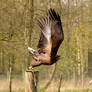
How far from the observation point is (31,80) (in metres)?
3.02

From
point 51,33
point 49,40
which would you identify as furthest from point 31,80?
point 51,33

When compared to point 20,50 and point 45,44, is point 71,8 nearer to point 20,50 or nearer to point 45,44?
point 20,50

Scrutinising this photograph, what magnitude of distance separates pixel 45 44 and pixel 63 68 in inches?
154

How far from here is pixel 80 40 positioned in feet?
27.3

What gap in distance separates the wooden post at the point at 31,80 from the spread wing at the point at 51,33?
409 mm

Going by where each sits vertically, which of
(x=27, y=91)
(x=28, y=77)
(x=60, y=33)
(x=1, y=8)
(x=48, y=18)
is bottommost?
(x=27, y=91)

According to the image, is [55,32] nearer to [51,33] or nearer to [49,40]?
[51,33]

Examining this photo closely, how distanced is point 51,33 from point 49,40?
0.19 m

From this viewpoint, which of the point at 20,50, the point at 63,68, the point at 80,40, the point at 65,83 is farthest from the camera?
the point at 80,40

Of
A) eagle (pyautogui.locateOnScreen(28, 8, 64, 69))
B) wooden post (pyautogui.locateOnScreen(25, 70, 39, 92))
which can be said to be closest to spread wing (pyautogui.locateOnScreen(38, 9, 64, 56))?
eagle (pyautogui.locateOnScreen(28, 8, 64, 69))

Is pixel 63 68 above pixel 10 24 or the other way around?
the other way around

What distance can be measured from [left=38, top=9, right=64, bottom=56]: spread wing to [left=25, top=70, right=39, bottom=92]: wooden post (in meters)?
0.41

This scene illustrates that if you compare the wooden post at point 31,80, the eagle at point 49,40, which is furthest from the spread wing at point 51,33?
the wooden post at point 31,80

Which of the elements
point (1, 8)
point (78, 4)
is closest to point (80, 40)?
point (78, 4)
